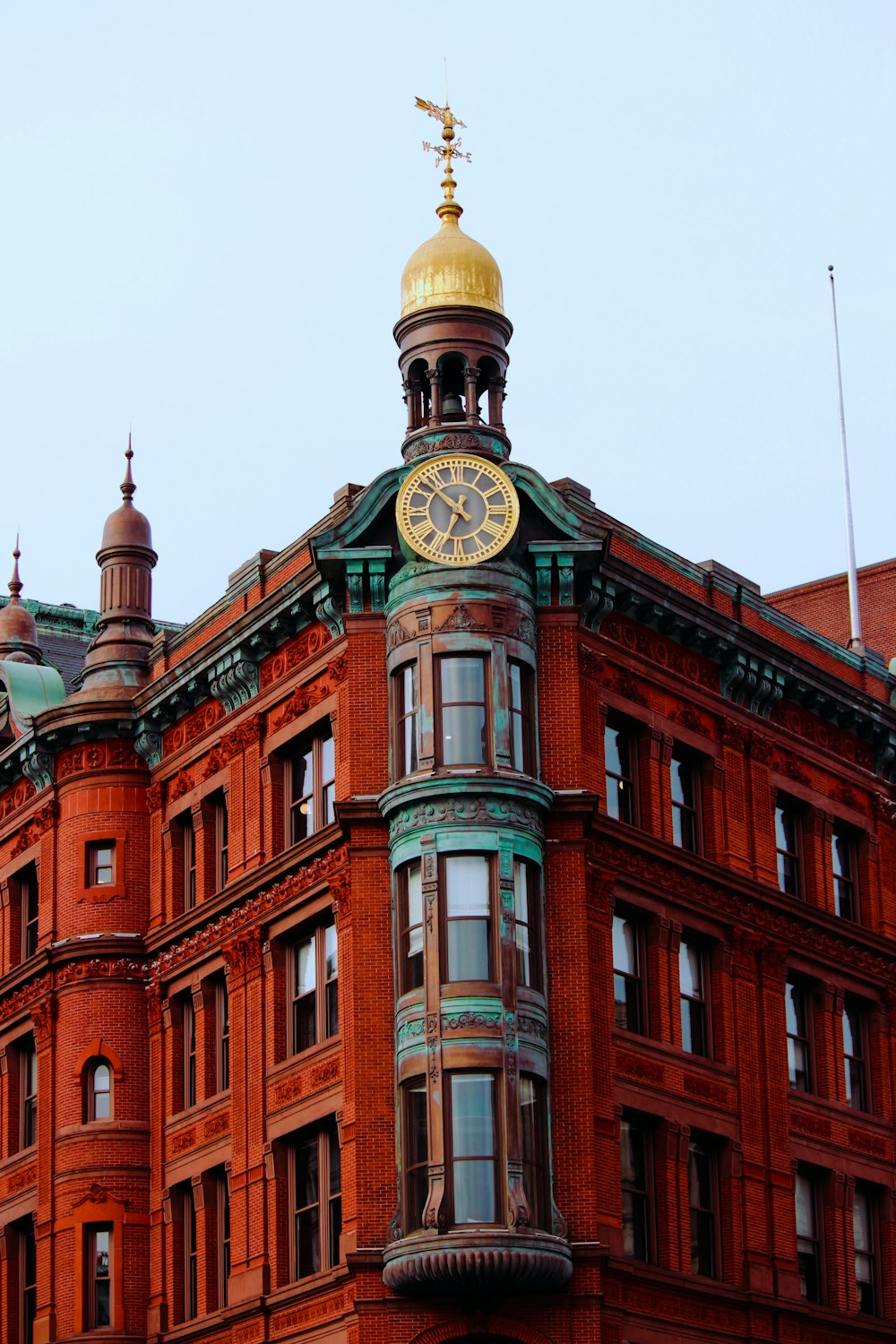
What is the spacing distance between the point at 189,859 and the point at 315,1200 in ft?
30.6

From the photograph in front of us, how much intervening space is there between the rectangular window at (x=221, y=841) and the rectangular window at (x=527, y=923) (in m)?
8.68

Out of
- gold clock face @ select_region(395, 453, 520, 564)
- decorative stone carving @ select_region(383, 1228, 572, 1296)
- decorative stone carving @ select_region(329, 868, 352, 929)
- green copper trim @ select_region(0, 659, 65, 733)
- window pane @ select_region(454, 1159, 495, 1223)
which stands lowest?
decorative stone carving @ select_region(383, 1228, 572, 1296)

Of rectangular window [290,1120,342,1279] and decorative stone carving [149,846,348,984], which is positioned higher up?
decorative stone carving [149,846,348,984]

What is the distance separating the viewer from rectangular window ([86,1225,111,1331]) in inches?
2297

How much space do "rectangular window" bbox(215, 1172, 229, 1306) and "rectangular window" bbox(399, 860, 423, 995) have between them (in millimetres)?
7458

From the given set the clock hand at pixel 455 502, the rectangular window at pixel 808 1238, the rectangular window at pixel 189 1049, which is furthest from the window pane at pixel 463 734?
the rectangular window at pixel 808 1238

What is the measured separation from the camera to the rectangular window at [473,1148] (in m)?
49.2

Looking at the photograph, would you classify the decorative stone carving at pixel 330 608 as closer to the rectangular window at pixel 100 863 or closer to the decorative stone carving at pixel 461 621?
the decorative stone carving at pixel 461 621

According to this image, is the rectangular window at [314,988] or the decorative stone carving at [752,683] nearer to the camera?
the rectangular window at [314,988]

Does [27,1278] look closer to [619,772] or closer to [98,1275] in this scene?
[98,1275]

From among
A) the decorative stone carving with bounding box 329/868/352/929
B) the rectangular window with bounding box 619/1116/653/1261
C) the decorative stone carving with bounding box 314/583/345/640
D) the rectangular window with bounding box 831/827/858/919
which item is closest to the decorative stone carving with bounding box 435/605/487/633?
the decorative stone carving with bounding box 314/583/345/640

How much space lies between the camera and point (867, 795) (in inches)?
2495

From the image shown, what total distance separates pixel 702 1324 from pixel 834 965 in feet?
31.4

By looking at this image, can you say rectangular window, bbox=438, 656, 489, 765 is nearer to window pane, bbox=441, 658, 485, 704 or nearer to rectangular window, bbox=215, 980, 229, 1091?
window pane, bbox=441, 658, 485, 704
